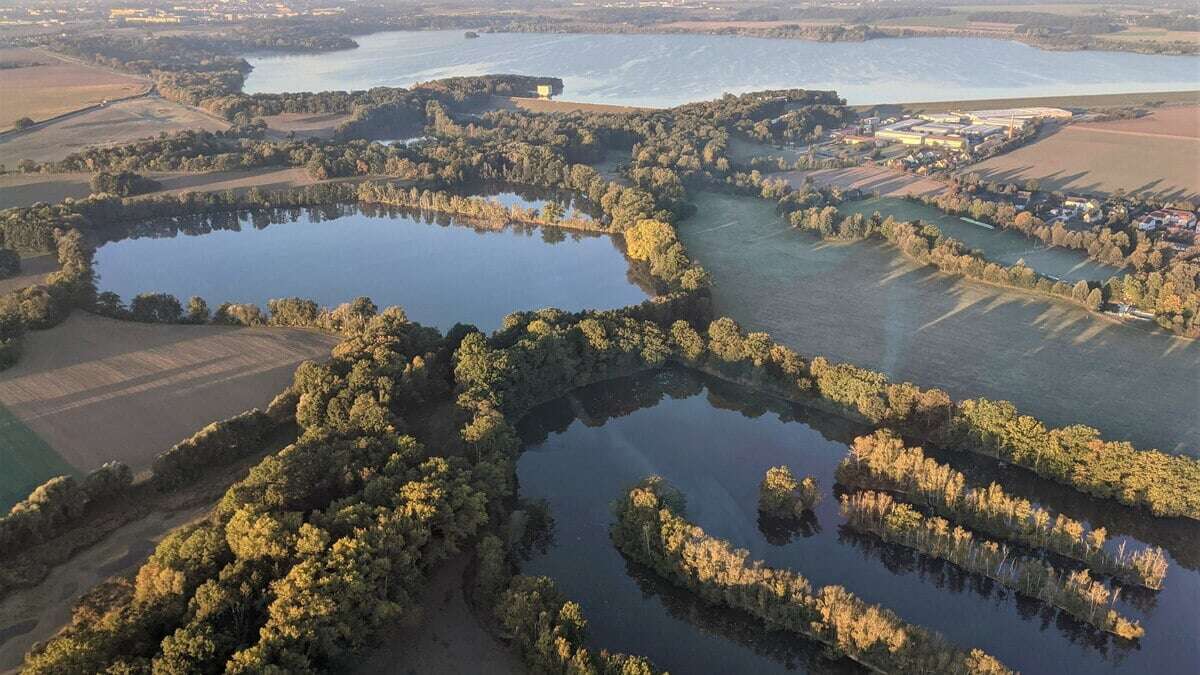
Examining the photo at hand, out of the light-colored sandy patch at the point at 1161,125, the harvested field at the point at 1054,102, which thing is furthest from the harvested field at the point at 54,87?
the light-colored sandy patch at the point at 1161,125

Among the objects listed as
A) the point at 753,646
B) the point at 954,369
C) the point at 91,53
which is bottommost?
the point at 753,646

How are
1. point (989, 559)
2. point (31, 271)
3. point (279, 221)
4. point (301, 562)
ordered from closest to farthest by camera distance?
1. point (301, 562)
2. point (989, 559)
3. point (31, 271)
4. point (279, 221)

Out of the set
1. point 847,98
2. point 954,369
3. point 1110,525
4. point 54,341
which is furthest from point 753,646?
point 847,98

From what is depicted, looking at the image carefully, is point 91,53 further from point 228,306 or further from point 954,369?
point 954,369

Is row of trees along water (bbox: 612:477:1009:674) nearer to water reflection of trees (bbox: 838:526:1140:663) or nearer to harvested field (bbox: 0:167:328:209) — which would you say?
water reflection of trees (bbox: 838:526:1140:663)

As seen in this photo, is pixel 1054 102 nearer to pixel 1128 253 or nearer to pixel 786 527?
pixel 1128 253

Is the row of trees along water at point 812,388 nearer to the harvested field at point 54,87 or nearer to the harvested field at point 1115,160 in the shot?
the harvested field at point 1115,160

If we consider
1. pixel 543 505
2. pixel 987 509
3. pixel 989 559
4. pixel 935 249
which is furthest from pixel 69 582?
pixel 935 249
